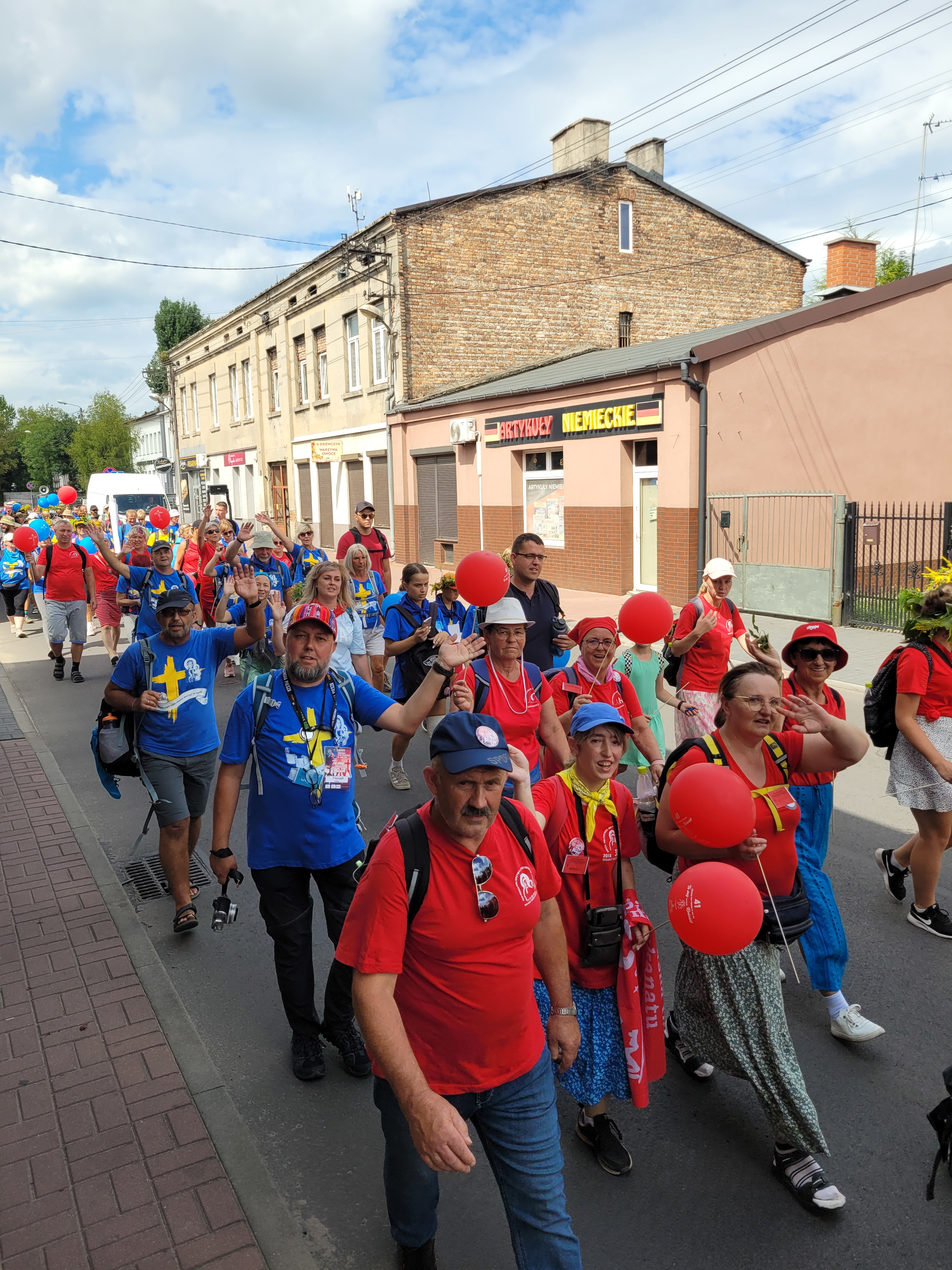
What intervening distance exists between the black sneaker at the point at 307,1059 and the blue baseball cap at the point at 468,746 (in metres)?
2.10

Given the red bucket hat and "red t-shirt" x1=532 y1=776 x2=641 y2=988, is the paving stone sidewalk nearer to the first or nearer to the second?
"red t-shirt" x1=532 y1=776 x2=641 y2=988

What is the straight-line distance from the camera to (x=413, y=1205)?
2.67 metres

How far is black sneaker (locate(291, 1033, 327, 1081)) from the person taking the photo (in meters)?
3.90

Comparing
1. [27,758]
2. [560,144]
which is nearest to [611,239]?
[560,144]

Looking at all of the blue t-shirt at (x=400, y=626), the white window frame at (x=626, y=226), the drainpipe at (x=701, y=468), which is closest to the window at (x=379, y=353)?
the white window frame at (x=626, y=226)

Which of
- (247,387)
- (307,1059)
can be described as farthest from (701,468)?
(247,387)

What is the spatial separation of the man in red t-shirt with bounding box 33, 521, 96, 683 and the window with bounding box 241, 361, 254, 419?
27485 mm


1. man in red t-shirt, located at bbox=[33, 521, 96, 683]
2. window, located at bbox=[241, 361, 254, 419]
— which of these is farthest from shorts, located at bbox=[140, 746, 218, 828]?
window, located at bbox=[241, 361, 254, 419]

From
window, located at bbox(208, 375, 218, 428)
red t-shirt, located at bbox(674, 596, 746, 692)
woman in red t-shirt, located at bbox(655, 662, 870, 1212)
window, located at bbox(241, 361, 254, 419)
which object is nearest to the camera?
woman in red t-shirt, located at bbox(655, 662, 870, 1212)

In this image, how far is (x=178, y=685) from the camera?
5.24m

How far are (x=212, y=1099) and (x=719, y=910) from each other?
2185mm

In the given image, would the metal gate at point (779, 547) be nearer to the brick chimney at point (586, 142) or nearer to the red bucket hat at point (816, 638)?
the red bucket hat at point (816, 638)

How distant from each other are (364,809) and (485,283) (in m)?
22.5

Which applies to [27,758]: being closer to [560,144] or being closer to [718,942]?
[718,942]
